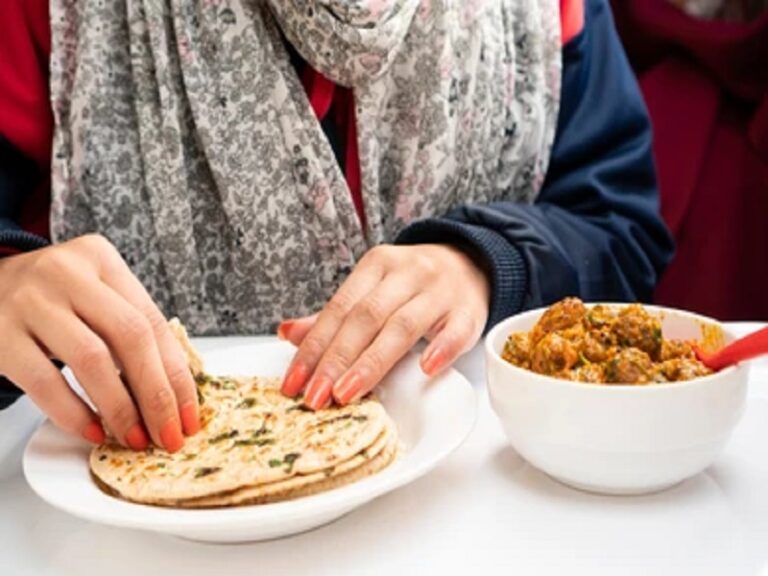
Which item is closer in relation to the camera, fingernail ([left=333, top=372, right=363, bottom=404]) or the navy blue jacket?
fingernail ([left=333, top=372, right=363, bottom=404])

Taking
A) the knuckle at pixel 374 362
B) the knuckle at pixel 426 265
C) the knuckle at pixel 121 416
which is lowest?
the knuckle at pixel 374 362

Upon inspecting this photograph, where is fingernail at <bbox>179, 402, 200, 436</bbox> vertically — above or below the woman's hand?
above

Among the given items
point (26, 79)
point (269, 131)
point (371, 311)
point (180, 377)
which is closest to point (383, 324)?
point (371, 311)

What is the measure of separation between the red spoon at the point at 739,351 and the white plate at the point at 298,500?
0.60ft

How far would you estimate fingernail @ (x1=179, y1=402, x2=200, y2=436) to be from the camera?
81 cm

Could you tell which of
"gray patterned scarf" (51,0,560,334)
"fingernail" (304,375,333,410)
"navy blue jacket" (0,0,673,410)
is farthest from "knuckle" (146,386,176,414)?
"gray patterned scarf" (51,0,560,334)

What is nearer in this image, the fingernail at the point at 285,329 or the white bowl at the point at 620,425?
the white bowl at the point at 620,425

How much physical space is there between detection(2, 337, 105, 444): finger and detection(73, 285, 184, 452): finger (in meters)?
0.04

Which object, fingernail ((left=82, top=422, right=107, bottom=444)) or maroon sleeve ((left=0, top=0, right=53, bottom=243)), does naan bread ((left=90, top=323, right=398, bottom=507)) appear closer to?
fingernail ((left=82, top=422, right=107, bottom=444))

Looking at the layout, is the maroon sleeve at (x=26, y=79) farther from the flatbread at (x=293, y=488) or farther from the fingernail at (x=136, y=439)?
the flatbread at (x=293, y=488)

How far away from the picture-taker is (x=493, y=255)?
42.3 inches

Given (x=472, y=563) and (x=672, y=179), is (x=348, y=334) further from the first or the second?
(x=672, y=179)

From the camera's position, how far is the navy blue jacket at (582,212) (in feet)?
3.62

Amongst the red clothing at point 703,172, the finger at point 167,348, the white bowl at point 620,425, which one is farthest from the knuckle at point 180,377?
the red clothing at point 703,172
